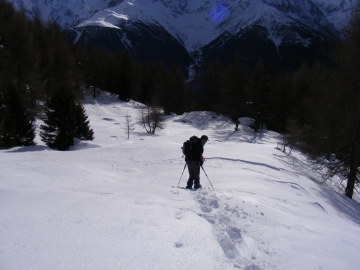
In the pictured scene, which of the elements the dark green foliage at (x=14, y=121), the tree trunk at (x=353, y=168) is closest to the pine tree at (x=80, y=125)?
the dark green foliage at (x=14, y=121)

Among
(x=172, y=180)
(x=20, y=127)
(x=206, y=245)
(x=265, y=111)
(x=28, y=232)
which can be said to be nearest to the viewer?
(x=28, y=232)

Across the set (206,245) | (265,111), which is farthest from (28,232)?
(265,111)

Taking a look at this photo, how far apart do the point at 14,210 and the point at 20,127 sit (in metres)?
16.1

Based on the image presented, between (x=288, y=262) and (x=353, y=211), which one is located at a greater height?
(x=288, y=262)

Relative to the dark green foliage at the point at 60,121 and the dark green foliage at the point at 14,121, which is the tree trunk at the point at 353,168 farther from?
the dark green foliage at the point at 14,121

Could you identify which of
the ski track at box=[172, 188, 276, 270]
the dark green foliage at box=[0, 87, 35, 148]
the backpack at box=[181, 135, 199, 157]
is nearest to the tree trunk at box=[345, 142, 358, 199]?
the backpack at box=[181, 135, 199, 157]

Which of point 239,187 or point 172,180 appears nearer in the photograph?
point 239,187

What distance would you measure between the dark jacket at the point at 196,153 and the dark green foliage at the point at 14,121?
45.4ft

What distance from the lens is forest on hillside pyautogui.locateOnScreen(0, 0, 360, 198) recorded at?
12656 millimetres

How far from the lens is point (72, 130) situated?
1922 centimetres

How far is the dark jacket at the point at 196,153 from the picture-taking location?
26.7 feet

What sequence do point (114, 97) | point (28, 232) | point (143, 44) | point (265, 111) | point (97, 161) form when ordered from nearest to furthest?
1. point (28, 232)
2. point (97, 161)
3. point (265, 111)
4. point (114, 97)
5. point (143, 44)

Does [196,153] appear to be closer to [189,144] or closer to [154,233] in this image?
[189,144]

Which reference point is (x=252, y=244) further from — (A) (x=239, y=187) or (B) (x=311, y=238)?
(A) (x=239, y=187)
